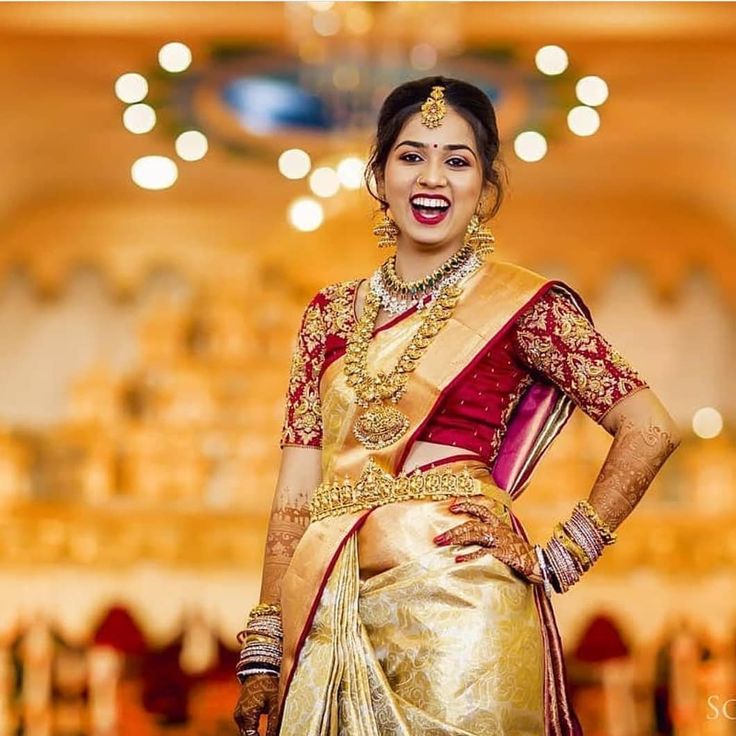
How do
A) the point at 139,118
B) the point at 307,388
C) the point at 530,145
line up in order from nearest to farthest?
the point at 307,388 → the point at 139,118 → the point at 530,145

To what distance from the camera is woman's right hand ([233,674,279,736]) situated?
238cm

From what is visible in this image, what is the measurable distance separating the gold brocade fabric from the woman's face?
483mm

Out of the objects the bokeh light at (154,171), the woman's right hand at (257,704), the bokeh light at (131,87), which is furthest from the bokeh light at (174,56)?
the woman's right hand at (257,704)

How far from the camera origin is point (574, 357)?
238 cm

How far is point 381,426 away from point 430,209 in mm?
328

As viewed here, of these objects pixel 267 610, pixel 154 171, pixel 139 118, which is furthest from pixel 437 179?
pixel 154 171

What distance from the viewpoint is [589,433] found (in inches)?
351

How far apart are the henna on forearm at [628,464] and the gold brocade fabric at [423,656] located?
0.17 m

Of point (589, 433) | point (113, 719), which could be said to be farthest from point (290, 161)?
point (113, 719)

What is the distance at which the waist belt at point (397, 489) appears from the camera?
231 cm

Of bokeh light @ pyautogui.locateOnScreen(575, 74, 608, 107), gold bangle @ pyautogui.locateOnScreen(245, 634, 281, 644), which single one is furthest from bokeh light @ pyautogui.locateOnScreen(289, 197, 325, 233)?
gold bangle @ pyautogui.locateOnScreen(245, 634, 281, 644)

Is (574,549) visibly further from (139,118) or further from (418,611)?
(139,118)

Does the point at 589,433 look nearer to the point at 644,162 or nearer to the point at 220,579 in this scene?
the point at 644,162

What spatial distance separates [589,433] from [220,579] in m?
2.09
